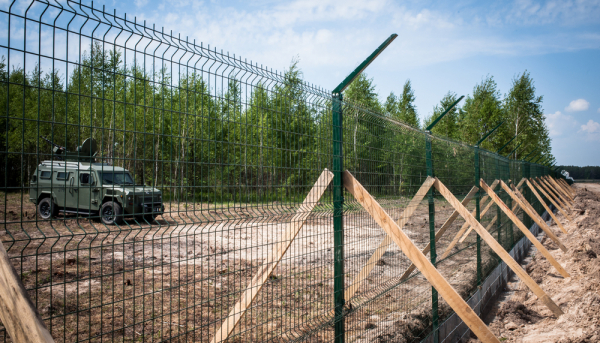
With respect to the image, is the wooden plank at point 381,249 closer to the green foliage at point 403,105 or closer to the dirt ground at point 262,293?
the dirt ground at point 262,293

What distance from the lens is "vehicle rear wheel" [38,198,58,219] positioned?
186 cm

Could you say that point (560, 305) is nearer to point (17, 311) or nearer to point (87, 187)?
point (87, 187)

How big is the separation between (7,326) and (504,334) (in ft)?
21.2

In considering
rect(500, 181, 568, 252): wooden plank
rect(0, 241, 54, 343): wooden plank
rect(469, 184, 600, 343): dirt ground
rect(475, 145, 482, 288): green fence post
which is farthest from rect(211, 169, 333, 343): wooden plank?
rect(500, 181, 568, 252): wooden plank

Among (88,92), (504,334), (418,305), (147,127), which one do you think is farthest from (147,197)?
(504,334)

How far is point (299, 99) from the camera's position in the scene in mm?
3379

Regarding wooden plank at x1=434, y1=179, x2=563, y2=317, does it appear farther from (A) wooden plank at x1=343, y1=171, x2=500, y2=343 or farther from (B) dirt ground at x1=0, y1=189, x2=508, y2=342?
(A) wooden plank at x1=343, y1=171, x2=500, y2=343

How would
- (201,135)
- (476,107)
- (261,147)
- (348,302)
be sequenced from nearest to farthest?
(201,135)
(261,147)
(348,302)
(476,107)

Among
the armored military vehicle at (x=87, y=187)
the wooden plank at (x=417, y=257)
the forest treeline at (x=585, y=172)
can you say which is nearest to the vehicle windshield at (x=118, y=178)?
the armored military vehicle at (x=87, y=187)

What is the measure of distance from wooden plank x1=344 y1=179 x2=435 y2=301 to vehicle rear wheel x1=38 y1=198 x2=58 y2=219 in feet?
8.62

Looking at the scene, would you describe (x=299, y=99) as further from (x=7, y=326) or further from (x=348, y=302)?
(x=7, y=326)

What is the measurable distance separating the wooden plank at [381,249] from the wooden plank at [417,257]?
38cm

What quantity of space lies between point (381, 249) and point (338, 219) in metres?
1.14

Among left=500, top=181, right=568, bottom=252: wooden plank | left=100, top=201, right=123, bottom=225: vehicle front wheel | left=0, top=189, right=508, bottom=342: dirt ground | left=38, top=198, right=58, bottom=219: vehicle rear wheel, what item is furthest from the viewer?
left=500, top=181, right=568, bottom=252: wooden plank
